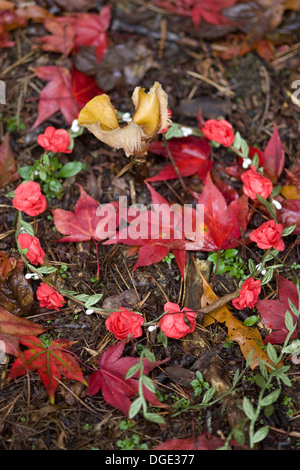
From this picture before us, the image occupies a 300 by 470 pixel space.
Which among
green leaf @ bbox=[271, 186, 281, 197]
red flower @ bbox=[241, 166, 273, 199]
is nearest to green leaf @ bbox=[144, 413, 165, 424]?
red flower @ bbox=[241, 166, 273, 199]

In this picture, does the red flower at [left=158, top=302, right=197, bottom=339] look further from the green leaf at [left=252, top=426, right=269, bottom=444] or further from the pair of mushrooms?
the pair of mushrooms

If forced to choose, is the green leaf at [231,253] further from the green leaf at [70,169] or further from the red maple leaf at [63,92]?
the red maple leaf at [63,92]


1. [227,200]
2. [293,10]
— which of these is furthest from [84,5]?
[227,200]

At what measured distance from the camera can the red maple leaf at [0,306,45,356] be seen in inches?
61.7

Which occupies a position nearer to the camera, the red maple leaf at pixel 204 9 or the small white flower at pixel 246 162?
the small white flower at pixel 246 162

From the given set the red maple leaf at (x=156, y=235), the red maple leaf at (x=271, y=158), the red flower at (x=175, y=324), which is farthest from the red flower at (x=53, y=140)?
the red flower at (x=175, y=324)

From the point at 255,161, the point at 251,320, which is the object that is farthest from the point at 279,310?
the point at 255,161

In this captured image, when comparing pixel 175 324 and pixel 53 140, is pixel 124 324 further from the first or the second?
pixel 53 140

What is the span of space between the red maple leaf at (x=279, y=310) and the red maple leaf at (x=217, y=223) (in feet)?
0.89

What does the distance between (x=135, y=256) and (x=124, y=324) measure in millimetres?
393

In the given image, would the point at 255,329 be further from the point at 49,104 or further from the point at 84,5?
the point at 84,5

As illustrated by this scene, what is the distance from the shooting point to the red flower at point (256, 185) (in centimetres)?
181

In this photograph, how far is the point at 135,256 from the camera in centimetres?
188
